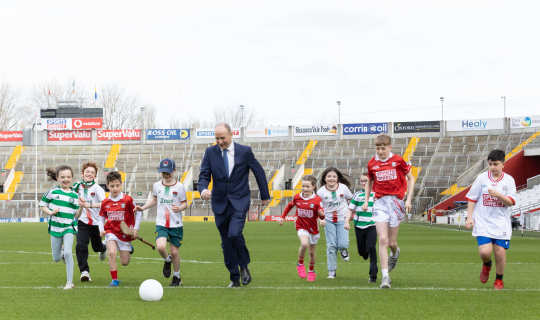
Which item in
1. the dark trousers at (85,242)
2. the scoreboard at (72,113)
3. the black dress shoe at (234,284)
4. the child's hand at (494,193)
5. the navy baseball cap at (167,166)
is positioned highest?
the scoreboard at (72,113)

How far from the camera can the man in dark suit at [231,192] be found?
817 cm

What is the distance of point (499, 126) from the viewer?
58.0 metres

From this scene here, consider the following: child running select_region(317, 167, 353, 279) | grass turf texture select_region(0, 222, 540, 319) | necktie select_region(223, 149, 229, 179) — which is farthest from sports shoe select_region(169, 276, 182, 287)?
child running select_region(317, 167, 353, 279)

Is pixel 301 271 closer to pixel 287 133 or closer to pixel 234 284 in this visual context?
pixel 234 284

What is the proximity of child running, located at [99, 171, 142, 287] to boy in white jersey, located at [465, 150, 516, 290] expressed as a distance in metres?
4.96

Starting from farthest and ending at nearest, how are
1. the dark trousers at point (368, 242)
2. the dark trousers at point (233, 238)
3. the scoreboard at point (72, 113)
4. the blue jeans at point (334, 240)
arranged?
the scoreboard at point (72, 113) → the blue jeans at point (334, 240) → the dark trousers at point (368, 242) → the dark trousers at point (233, 238)

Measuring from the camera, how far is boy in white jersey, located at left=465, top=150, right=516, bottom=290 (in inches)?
313

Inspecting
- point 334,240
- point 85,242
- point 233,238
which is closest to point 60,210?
point 85,242

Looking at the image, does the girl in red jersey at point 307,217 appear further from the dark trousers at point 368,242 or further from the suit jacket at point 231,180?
the suit jacket at point 231,180

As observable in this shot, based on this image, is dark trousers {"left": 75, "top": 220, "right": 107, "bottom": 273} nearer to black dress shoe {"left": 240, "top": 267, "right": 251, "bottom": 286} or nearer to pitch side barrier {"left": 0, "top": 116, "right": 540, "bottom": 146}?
black dress shoe {"left": 240, "top": 267, "right": 251, "bottom": 286}

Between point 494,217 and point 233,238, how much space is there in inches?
143

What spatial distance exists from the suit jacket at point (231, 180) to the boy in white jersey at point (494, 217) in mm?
2988

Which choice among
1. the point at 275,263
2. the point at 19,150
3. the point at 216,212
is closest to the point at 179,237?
the point at 216,212

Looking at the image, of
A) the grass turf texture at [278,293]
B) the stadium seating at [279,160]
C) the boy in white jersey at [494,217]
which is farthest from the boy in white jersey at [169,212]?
the stadium seating at [279,160]
